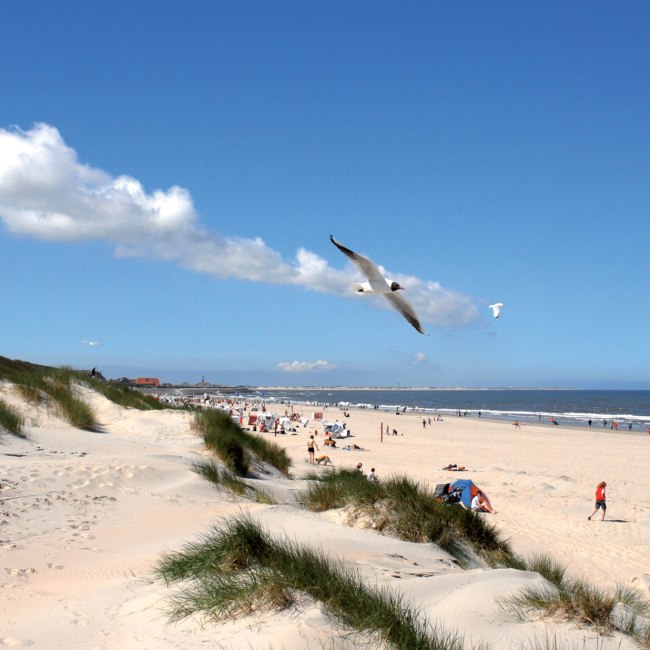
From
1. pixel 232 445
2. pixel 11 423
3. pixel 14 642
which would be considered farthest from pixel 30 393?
pixel 14 642

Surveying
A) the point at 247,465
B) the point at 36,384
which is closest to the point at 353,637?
the point at 247,465

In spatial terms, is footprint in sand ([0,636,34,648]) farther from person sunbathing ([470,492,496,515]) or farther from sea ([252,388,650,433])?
sea ([252,388,650,433])

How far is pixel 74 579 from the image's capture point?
5.22 metres

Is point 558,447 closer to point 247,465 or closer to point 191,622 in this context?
point 247,465

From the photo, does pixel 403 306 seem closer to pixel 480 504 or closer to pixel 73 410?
pixel 480 504

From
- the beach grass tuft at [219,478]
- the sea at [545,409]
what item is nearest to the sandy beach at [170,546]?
the beach grass tuft at [219,478]

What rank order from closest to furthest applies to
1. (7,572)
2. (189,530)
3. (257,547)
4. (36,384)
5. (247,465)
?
(257,547) < (7,572) < (189,530) < (247,465) < (36,384)

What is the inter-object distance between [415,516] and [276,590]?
4097mm

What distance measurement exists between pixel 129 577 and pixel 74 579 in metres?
0.46

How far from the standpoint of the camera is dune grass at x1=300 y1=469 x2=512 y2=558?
24.7 ft

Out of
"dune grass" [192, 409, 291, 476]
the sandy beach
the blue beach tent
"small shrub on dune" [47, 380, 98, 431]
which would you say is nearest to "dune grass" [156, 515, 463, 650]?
the sandy beach

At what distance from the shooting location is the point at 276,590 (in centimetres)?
388

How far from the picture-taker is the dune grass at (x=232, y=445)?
1323 cm

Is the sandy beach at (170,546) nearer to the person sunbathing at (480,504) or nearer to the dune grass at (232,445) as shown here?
the person sunbathing at (480,504)
